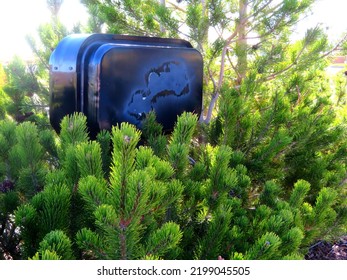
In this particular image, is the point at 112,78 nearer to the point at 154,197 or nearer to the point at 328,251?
the point at 154,197

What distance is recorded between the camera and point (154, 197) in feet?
4.01

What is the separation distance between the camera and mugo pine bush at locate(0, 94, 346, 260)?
1.20m

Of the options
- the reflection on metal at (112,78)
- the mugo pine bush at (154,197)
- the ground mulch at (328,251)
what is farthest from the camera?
the ground mulch at (328,251)

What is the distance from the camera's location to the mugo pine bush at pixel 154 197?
1203 mm

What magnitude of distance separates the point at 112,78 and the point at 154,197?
913mm

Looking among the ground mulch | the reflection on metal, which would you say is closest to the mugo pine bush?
the reflection on metal

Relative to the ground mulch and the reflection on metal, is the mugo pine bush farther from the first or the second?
the ground mulch

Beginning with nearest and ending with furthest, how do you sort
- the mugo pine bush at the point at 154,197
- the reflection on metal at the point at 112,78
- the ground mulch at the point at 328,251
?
the mugo pine bush at the point at 154,197, the reflection on metal at the point at 112,78, the ground mulch at the point at 328,251

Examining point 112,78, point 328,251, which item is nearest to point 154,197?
point 112,78

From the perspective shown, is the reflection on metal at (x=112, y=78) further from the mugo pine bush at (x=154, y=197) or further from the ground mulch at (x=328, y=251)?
the ground mulch at (x=328, y=251)

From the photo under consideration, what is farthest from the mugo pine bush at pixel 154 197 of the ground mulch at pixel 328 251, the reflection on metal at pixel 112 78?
the ground mulch at pixel 328 251

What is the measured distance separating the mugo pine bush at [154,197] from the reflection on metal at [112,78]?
0.48ft

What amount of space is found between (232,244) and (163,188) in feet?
1.71

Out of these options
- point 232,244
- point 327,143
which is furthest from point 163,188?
point 327,143
